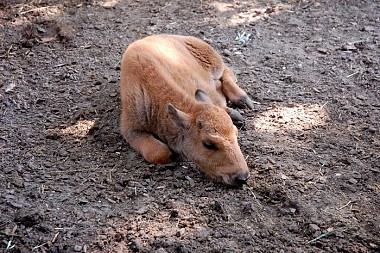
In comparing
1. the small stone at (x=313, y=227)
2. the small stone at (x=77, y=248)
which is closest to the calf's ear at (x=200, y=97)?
the small stone at (x=313, y=227)

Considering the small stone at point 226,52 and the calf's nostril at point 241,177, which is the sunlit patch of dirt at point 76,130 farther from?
the small stone at point 226,52

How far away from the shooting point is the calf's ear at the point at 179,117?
6.49 meters

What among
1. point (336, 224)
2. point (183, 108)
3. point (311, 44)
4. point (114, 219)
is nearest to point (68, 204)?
point (114, 219)

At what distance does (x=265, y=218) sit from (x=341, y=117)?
246 cm

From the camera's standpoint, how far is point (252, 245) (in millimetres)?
5309

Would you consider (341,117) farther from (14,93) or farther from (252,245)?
(14,93)

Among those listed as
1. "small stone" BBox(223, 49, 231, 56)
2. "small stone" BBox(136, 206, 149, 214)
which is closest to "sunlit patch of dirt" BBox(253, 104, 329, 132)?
"small stone" BBox(223, 49, 231, 56)

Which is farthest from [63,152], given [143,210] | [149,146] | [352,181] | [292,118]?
[352,181]

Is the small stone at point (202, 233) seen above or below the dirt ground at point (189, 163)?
above

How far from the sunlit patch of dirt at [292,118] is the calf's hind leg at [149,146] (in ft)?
4.30

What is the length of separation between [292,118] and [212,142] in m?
1.62

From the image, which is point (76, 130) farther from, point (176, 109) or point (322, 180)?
point (322, 180)

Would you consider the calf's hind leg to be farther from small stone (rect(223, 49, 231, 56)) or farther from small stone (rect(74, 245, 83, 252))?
small stone (rect(223, 49, 231, 56))

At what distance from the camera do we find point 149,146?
22.3 ft
